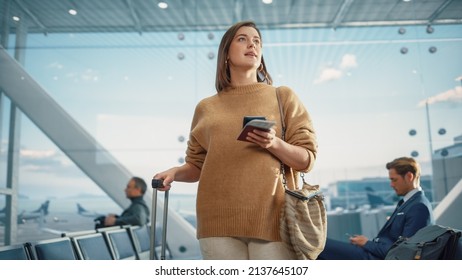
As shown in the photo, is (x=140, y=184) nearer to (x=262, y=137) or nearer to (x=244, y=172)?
(x=244, y=172)

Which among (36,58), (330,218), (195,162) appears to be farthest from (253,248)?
(36,58)

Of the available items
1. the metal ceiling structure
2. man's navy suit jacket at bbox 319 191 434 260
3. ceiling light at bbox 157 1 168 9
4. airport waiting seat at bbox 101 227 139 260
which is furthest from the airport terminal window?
man's navy suit jacket at bbox 319 191 434 260

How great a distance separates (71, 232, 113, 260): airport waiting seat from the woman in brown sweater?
4.97 feet

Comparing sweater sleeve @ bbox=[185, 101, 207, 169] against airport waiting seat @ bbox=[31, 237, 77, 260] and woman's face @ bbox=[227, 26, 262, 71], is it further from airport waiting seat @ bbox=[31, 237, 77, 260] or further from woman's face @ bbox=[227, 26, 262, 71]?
airport waiting seat @ bbox=[31, 237, 77, 260]

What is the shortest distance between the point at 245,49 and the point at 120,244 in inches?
101

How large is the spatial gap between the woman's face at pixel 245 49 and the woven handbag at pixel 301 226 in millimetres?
442

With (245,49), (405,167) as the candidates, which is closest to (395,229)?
(405,167)

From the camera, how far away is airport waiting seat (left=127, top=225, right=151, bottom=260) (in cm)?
410

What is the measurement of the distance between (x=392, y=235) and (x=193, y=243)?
9.05 ft

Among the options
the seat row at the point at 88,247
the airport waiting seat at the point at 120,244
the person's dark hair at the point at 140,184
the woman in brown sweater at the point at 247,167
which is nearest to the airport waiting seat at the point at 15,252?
the seat row at the point at 88,247

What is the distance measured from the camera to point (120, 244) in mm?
3596

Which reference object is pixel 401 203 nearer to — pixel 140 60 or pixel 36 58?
pixel 140 60

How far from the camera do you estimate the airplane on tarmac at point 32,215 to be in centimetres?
488

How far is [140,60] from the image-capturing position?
5121 millimetres
